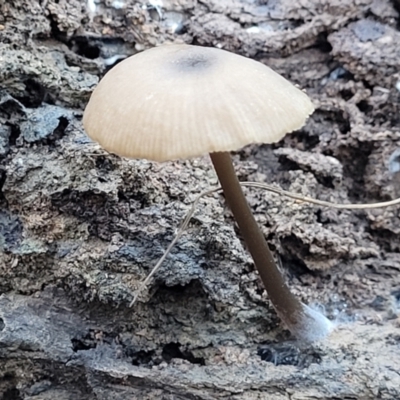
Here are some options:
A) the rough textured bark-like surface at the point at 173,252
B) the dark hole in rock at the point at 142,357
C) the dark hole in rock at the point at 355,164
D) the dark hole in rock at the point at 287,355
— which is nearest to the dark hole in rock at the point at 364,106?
the rough textured bark-like surface at the point at 173,252

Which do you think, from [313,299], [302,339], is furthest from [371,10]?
[302,339]

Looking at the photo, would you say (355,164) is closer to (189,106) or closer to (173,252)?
(173,252)

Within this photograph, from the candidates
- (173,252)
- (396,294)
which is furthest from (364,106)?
(173,252)

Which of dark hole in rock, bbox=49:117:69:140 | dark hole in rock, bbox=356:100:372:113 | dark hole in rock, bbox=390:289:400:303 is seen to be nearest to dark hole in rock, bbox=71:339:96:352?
dark hole in rock, bbox=49:117:69:140

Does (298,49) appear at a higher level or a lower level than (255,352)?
higher

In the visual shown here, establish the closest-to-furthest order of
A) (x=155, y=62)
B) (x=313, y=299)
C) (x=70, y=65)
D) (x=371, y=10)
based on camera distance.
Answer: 1. (x=155, y=62)
2. (x=313, y=299)
3. (x=70, y=65)
4. (x=371, y=10)

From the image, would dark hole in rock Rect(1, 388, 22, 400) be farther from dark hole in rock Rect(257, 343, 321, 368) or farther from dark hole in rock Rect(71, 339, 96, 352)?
dark hole in rock Rect(257, 343, 321, 368)

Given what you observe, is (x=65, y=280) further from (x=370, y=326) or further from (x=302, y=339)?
(x=370, y=326)
